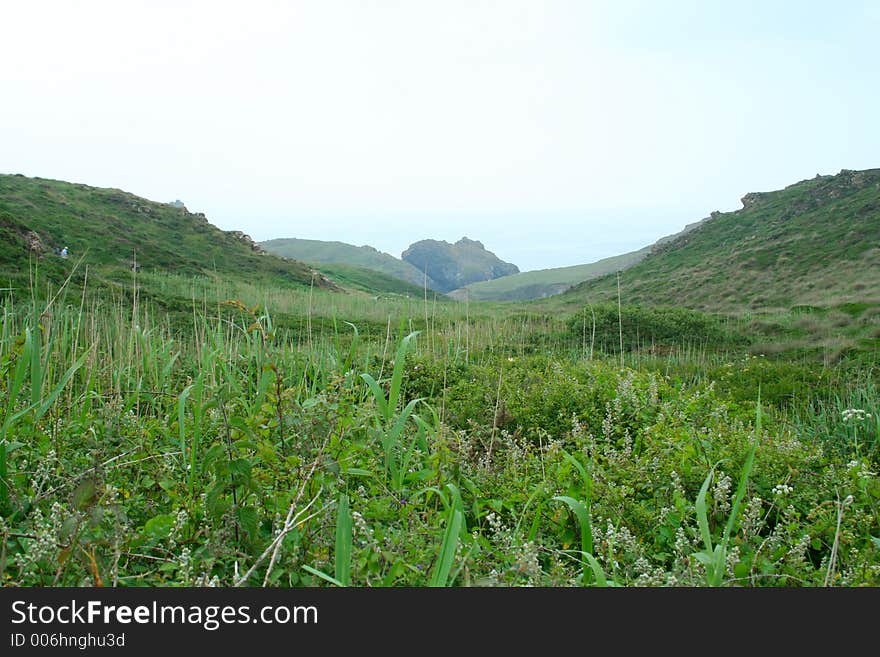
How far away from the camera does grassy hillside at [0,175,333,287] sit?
2883cm

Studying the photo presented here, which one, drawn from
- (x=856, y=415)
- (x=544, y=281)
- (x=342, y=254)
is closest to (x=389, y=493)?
(x=856, y=415)

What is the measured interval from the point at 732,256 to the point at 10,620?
42209 millimetres

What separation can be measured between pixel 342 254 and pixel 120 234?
11614 cm

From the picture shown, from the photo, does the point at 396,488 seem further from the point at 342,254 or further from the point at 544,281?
the point at 342,254

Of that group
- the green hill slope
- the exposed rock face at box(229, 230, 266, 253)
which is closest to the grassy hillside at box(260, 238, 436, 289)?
the exposed rock face at box(229, 230, 266, 253)

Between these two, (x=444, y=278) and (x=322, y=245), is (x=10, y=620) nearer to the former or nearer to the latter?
(x=322, y=245)

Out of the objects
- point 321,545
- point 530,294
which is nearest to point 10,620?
point 321,545

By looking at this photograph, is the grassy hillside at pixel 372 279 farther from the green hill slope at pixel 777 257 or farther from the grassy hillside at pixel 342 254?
the grassy hillside at pixel 342 254

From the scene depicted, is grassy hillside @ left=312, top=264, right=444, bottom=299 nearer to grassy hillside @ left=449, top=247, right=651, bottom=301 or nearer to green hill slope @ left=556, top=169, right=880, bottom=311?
green hill slope @ left=556, top=169, right=880, bottom=311

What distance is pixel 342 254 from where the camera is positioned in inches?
6024

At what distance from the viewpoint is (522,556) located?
1.92 meters

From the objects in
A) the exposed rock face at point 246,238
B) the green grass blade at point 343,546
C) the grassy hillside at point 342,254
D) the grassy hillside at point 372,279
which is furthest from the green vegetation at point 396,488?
the grassy hillside at point 342,254

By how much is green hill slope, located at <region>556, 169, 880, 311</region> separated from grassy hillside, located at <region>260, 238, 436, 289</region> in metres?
98.6

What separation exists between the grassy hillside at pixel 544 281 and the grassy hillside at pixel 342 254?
2129cm
